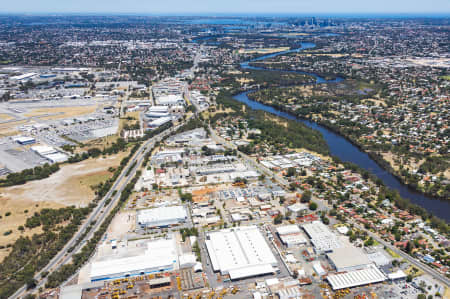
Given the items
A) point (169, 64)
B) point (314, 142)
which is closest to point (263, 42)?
point (169, 64)

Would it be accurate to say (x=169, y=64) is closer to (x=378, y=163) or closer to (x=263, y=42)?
(x=263, y=42)

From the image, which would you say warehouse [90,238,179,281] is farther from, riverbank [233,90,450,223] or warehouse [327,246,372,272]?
riverbank [233,90,450,223]

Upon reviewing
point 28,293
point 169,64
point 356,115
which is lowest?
point 28,293

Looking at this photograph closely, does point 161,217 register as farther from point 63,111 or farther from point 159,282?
point 63,111

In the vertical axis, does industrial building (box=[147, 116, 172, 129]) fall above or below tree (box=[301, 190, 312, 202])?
above

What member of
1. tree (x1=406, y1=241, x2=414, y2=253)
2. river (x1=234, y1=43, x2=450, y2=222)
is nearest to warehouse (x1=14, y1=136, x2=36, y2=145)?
river (x1=234, y1=43, x2=450, y2=222)

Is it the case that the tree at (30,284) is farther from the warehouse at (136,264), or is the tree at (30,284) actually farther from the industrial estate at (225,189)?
the warehouse at (136,264)

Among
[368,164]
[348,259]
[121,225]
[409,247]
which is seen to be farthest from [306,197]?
[121,225]
